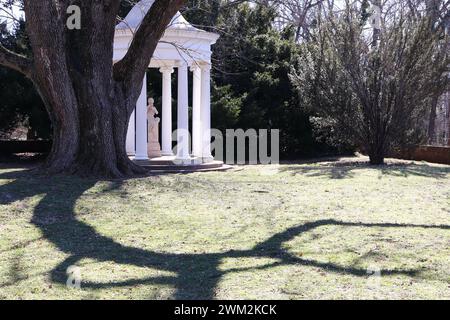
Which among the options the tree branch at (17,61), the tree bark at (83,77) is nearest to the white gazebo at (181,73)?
the tree bark at (83,77)

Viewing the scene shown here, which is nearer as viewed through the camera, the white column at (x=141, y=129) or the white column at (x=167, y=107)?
the white column at (x=141, y=129)

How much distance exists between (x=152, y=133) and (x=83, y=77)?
8857mm

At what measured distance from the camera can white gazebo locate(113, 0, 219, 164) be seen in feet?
64.3

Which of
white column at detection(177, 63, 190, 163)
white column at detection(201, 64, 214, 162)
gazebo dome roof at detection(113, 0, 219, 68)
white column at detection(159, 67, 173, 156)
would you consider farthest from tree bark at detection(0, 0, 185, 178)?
white column at detection(159, 67, 173, 156)

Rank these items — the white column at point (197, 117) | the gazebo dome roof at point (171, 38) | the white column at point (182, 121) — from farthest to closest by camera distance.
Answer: the white column at point (197, 117), the white column at point (182, 121), the gazebo dome roof at point (171, 38)

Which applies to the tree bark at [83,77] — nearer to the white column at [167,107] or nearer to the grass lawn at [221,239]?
the grass lawn at [221,239]

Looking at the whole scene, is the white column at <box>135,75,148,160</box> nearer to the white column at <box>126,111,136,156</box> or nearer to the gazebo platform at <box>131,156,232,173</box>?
the gazebo platform at <box>131,156,232,173</box>

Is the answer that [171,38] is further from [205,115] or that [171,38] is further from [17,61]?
[17,61]

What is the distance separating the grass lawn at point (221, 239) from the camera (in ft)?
20.1

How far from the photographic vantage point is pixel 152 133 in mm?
21938

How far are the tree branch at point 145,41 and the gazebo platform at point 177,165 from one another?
5.61 meters

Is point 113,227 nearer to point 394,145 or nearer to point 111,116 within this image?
point 111,116

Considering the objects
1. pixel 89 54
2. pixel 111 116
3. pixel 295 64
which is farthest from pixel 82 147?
pixel 295 64

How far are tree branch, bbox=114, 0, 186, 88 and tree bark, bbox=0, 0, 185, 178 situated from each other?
0.07 feet
